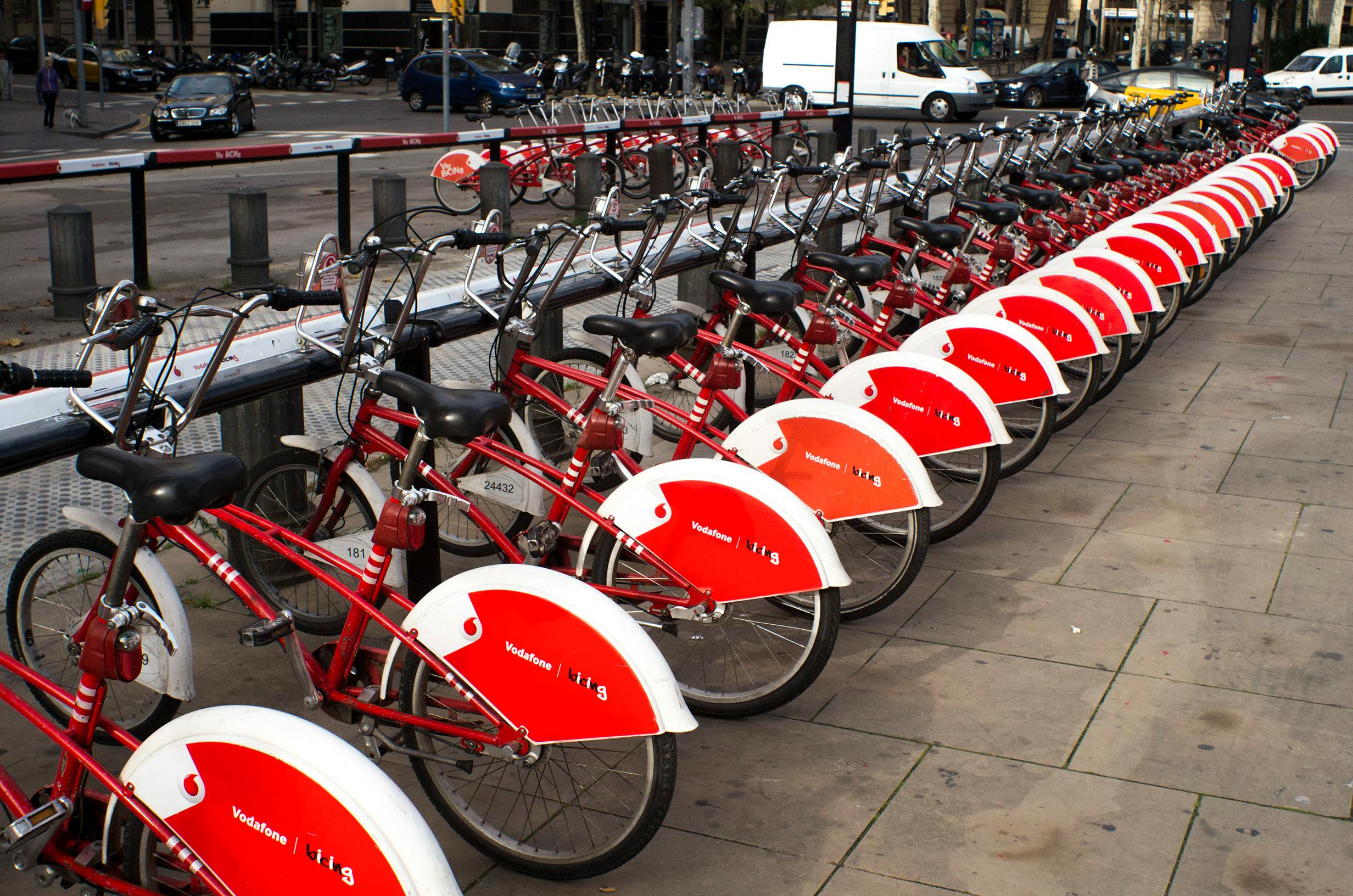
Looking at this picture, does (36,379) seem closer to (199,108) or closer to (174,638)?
(174,638)

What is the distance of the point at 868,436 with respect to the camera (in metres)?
4.21

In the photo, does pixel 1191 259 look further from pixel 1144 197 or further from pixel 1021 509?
pixel 1021 509

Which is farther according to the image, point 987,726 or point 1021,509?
point 1021,509

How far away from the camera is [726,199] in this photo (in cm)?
→ 550

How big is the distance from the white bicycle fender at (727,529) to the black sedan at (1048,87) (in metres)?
34.5

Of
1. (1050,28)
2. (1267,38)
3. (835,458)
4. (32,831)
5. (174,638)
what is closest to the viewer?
(32,831)

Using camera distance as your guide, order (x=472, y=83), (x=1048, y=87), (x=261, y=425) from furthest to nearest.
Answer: (x=1048, y=87), (x=472, y=83), (x=261, y=425)

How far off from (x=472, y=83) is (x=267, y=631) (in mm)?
32687

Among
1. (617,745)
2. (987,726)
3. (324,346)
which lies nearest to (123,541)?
(617,745)

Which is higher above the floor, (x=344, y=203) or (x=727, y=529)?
(x=344, y=203)

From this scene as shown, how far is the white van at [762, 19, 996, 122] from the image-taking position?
31203mm

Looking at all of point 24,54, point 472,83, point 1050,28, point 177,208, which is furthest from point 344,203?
point 1050,28

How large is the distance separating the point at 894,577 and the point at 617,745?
1.44 meters

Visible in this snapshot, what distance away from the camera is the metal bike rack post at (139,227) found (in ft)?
24.5
